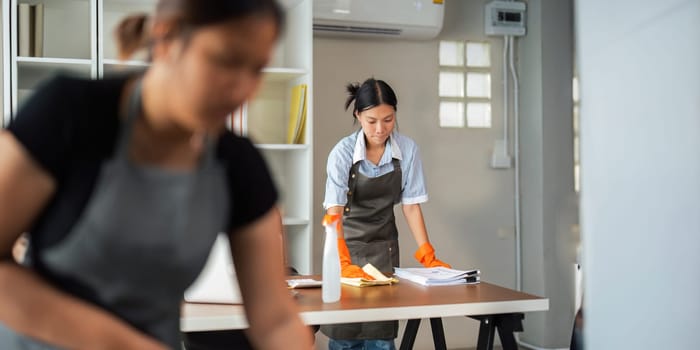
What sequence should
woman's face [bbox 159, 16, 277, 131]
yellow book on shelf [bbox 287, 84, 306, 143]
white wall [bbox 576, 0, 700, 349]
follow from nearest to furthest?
woman's face [bbox 159, 16, 277, 131], white wall [bbox 576, 0, 700, 349], yellow book on shelf [bbox 287, 84, 306, 143]

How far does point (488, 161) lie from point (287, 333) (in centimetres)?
380

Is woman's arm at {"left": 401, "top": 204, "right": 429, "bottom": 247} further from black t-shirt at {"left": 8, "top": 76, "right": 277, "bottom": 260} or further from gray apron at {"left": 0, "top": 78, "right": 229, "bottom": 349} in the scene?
black t-shirt at {"left": 8, "top": 76, "right": 277, "bottom": 260}

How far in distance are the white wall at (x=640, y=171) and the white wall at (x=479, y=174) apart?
91.1 inches

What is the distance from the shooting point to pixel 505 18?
4.59m

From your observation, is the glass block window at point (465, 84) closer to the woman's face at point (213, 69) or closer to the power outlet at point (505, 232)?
the power outlet at point (505, 232)

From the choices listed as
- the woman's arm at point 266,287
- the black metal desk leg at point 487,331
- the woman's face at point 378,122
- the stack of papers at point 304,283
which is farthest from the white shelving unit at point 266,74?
the woman's arm at point 266,287

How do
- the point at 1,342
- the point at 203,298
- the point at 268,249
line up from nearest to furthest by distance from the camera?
the point at 1,342 < the point at 268,249 < the point at 203,298

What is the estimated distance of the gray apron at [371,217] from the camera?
3297mm

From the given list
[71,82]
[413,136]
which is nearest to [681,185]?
[71,82]

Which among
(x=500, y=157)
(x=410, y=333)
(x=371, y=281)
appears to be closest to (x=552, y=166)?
(x=500, y=157)

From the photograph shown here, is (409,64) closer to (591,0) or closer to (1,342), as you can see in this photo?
(591,0)

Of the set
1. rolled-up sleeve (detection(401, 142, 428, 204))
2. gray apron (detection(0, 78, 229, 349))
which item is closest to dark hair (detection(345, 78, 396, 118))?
rolled-up sleeve (detection(401, 142, 428, 204))

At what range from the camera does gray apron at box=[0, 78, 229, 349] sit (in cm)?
74

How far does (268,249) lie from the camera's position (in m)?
0.93
